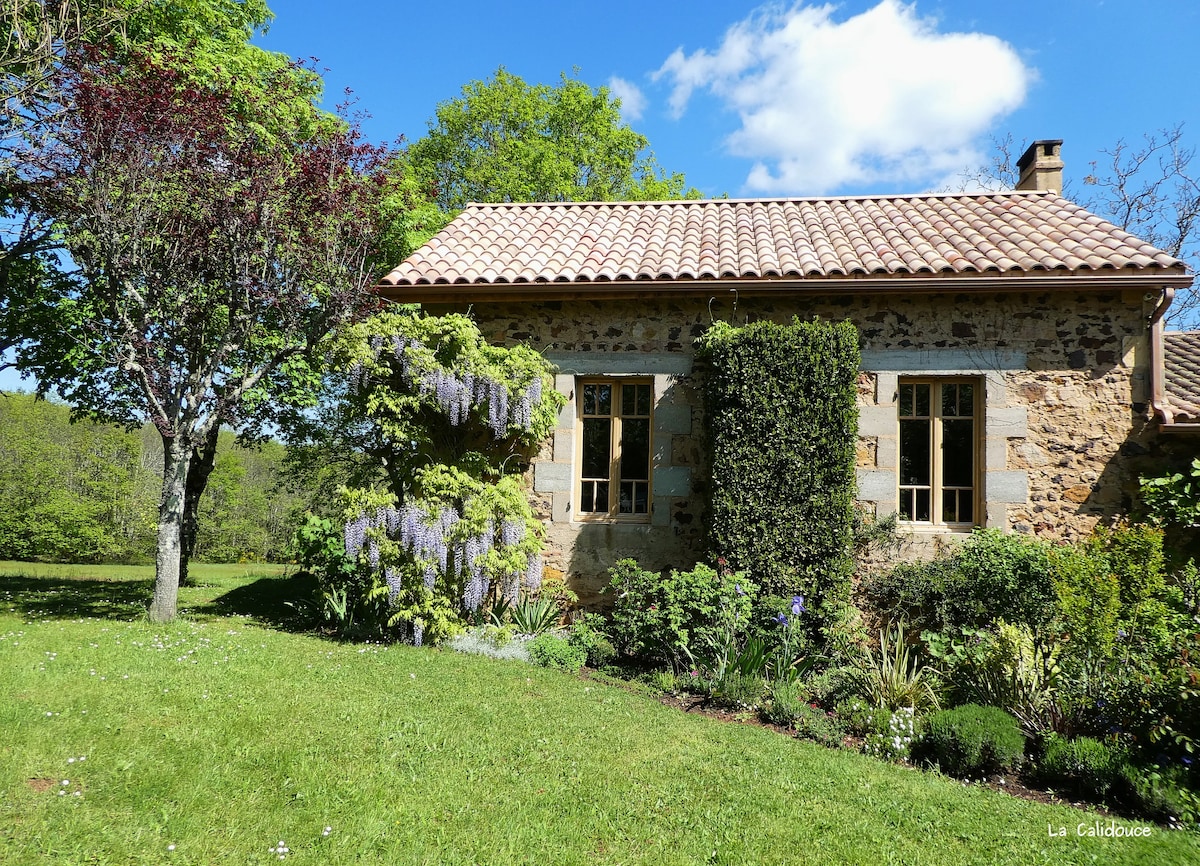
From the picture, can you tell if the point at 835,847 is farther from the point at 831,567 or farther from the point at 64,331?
the point at 64,331

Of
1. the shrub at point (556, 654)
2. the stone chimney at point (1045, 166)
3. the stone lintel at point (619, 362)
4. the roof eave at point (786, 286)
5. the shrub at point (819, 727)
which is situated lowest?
the shrub at point (819, 727)

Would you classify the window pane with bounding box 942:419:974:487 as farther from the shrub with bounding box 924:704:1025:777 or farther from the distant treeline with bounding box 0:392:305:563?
the distant treeline with bounding box 0:392:305:563

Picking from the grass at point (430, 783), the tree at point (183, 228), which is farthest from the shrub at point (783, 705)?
the tree at point (183, 228)

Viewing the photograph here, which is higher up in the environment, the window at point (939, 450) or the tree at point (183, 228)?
the tree at point (183, 228)

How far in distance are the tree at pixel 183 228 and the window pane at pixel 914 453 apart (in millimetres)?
6138

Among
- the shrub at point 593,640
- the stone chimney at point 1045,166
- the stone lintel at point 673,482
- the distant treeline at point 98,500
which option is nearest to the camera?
the shrub at point 593,640

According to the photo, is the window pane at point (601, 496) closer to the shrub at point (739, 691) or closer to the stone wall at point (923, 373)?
the stone wall at point (923, 373)

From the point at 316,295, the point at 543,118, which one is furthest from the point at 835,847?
the point at 543,118

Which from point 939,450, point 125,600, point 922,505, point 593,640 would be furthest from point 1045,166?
point 125,600

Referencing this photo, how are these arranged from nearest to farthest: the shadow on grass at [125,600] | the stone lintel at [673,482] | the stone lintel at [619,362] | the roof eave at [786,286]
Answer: the roof eave at [786,286]
the stone lintel at [673,482]
the stone lintel at [619,362]
the shadow on grass at [125,600]

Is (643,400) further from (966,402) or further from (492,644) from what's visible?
(966,402)

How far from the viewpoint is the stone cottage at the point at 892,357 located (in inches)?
261

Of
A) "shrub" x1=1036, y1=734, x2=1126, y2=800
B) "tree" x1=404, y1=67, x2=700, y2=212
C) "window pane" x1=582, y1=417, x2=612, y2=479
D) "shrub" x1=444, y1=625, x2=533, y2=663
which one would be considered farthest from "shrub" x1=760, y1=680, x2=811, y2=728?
"tree" x1=404, y1=67, x2=700, y2=212

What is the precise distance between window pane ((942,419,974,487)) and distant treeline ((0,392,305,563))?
1406cm
